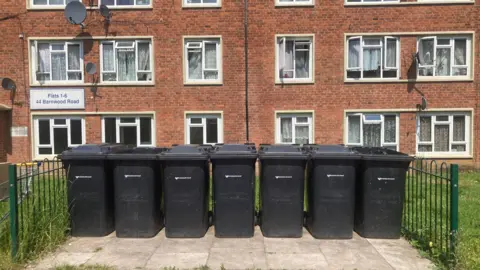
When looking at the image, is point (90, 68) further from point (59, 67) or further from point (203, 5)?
point (203, 5)

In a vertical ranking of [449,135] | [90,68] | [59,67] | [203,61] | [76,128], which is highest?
[203,61]

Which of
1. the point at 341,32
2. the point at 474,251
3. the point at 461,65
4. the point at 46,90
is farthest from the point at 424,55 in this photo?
the point at 46,90

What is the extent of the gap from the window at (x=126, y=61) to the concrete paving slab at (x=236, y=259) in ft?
31.8

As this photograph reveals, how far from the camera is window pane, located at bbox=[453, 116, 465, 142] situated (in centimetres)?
1355

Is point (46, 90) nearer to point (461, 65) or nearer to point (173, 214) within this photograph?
point (173, 214)

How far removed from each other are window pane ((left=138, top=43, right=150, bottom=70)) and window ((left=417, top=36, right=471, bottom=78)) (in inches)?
393

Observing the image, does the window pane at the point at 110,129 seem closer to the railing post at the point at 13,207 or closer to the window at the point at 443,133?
the railing post at the point at 13,207

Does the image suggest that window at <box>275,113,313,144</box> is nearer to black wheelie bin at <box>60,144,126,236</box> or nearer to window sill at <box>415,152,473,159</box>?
window sill at <box>415,152,473,159</box>

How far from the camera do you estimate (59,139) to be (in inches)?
540

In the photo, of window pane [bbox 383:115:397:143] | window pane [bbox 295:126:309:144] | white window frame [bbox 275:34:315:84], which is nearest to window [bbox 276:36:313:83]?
white window frame [bbox 275:34:315:84]

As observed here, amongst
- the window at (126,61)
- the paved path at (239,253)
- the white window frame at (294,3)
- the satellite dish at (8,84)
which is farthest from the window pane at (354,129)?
the satellite dish at (8,84)

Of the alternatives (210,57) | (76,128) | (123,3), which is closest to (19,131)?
(76,128)

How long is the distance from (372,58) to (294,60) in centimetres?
287

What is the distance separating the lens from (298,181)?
576cm
